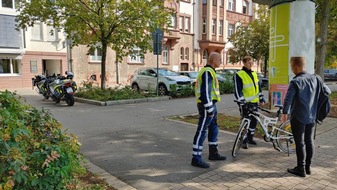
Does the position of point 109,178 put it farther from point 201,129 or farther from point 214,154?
point 214,154

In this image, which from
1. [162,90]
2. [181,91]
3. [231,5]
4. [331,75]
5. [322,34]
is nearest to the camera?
[322,34]

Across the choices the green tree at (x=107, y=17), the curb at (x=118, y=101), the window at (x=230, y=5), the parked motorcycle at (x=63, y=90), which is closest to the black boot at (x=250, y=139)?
the curb at (x=118, y=101)

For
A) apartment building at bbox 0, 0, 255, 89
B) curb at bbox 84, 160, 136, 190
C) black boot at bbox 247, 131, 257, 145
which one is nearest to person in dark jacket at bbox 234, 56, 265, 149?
black boot at bbox 247, 131, 257, 145

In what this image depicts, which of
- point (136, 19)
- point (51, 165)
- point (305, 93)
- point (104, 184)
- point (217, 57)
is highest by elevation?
point (136, 19)

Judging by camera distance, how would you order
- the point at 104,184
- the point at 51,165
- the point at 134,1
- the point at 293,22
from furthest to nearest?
the point at 134,1 → the point at 293,22 → the point at 104,184 → the point at 51,165

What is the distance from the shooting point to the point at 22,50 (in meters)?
22.0

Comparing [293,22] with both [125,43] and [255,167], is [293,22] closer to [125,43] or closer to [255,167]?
[255,167]

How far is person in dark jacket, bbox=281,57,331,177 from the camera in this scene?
4.29 metres

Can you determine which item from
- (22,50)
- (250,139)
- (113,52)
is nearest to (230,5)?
(113,52)

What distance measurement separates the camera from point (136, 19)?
44.3 feet

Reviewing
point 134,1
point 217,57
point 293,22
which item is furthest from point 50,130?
point 134,1

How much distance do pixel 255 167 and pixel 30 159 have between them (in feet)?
11.6

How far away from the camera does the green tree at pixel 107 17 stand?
1319 cm

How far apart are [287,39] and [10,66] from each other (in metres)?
20.6
